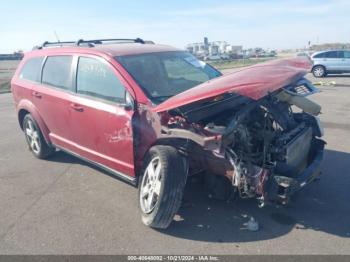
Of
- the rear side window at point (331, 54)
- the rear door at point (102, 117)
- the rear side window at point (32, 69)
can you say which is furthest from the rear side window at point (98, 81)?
the rear side window at point (331, 54)

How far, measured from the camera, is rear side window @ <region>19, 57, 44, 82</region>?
239 inches

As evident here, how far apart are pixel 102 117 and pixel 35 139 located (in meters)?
2.41

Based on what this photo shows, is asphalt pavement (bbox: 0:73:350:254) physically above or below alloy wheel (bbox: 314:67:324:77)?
below

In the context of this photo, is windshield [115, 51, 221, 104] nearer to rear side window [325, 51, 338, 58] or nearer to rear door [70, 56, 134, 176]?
rear door [70, 56, 134, 176]

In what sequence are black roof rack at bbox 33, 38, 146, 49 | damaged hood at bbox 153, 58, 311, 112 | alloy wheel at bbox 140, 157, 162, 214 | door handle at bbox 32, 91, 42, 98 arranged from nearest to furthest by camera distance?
damaged hood at bbox 153, 58, 311, 112 → alloy wheel at bbox 140, 157, 162, 214 → black roof rack at bbox 33, 38, 146, 49 → door handle at bbox 32, 91, 42, 98

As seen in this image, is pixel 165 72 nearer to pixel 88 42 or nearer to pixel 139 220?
pixel 88 42

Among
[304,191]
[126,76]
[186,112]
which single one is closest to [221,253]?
[186,112]

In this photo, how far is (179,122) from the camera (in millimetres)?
3855

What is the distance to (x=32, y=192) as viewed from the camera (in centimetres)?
498

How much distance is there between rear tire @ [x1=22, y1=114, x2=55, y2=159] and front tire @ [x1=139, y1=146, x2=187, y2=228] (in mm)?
2823

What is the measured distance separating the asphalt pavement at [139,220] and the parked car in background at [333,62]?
16804 millimetres

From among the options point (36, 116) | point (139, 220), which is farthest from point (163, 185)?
point (36, 116)

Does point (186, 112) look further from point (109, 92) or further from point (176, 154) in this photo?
point (109, 92)

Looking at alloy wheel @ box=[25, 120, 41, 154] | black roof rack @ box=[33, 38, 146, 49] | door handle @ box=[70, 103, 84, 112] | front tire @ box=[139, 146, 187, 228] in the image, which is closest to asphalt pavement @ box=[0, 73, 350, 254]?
front tire @ box=[139, 146, 187, 228]
